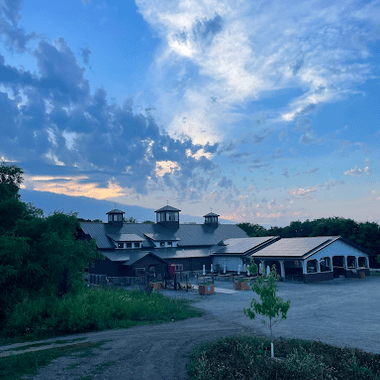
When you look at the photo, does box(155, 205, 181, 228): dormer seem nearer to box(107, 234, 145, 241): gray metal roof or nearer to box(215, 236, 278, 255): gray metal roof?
box(107, 234, 145, 241): gray metal roof

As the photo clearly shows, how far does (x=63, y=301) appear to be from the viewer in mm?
22234

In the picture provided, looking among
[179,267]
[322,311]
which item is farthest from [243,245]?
[322,311]

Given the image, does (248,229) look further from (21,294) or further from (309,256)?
(21,294)

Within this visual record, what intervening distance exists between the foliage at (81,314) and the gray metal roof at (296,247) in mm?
22096

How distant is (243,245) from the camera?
183 feet

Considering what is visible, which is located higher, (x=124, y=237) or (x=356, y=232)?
(x=356, y=232)

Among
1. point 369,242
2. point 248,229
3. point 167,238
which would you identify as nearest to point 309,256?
point 369,242

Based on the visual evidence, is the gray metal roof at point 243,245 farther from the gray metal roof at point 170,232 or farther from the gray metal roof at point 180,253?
the gray metal roof at point 170,232

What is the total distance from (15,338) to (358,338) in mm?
17674

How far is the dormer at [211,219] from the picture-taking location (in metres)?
67.0

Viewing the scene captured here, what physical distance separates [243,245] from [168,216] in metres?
13.9

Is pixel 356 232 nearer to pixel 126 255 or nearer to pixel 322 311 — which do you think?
pixel 126 255

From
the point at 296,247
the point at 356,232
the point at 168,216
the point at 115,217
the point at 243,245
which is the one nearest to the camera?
the point at 296,247

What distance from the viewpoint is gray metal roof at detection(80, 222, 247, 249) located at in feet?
172
